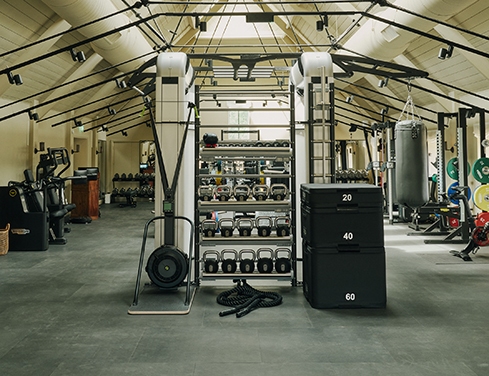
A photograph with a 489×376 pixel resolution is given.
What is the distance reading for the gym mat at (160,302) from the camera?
357 centimetres

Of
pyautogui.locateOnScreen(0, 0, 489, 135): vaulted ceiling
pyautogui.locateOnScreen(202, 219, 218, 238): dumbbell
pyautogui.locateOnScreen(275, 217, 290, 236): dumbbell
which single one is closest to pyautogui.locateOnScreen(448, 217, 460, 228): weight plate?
pyautogui.locateOnScreen(0, 0, 489, 135): vaulted ceiling

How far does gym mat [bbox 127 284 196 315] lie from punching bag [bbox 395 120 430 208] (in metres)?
3.29

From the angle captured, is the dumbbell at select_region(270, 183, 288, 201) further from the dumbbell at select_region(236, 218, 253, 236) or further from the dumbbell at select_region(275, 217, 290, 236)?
the dumbbell at select_region(236, 218, 253, 236)

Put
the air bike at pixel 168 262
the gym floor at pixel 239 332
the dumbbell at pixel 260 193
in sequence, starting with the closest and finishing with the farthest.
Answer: the gym floor at pixel 239 332
the air bike at pixel 168 262
the dumbbell at pixel 260 193

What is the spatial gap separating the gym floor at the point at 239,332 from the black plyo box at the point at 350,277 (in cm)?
10

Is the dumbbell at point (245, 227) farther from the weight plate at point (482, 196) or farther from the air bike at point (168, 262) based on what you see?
the weight plate at point (482, 196)

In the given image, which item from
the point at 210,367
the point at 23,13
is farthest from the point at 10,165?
the point at 210,367

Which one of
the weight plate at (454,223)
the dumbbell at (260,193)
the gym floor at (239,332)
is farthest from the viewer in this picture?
the weight plate at (454,223)

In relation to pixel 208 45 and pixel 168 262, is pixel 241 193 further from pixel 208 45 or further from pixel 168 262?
pixel 208 45

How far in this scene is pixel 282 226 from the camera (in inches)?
177

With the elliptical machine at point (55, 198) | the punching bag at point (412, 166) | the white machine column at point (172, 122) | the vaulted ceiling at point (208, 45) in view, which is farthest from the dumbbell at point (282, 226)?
the elliptical machine at point (55, 198)

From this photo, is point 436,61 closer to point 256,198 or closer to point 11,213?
point 256,198

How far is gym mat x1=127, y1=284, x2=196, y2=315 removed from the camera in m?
3.57

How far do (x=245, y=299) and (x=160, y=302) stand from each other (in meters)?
0.82
